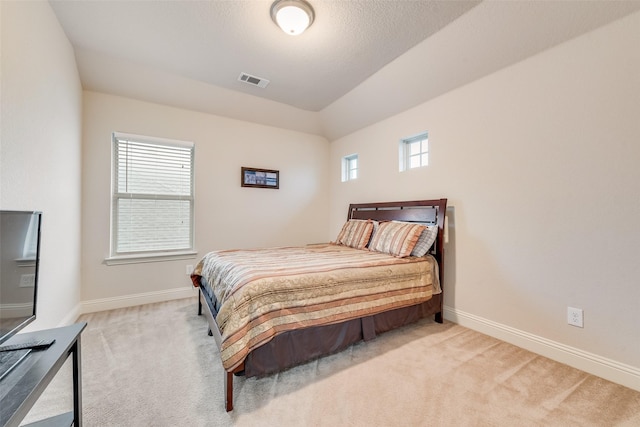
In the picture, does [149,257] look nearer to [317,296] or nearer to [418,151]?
[317,296]

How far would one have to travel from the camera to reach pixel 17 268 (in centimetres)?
107

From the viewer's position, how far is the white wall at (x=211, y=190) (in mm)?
2998

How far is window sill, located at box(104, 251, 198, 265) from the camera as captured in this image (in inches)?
121

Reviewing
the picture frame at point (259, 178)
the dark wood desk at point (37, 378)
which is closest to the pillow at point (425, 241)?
the picture frame at point (259, 178)

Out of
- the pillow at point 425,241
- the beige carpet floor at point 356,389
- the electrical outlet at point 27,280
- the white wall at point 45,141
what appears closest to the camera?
the electrical outlet at point 27,280

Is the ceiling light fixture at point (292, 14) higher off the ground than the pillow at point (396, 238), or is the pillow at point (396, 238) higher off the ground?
the ceiling light fixture at point (292, 14)

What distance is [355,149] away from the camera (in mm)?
4168

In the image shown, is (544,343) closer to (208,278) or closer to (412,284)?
(412,284)

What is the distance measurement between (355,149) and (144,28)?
2.88 m

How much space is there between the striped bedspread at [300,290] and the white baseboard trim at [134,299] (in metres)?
1.20

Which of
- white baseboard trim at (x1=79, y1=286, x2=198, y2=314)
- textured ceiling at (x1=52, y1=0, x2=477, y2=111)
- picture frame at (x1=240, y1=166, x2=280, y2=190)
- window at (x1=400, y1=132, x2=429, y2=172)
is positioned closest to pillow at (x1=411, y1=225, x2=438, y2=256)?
window at (x1=400, y1=132, x2=429, y2=172)

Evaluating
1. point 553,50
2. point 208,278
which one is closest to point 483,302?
point 553,50

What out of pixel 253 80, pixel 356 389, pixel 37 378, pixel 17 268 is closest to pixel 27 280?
pixel 17 268

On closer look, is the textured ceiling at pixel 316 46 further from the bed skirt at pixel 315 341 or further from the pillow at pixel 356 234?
the bed skirt at pixel 315 341
